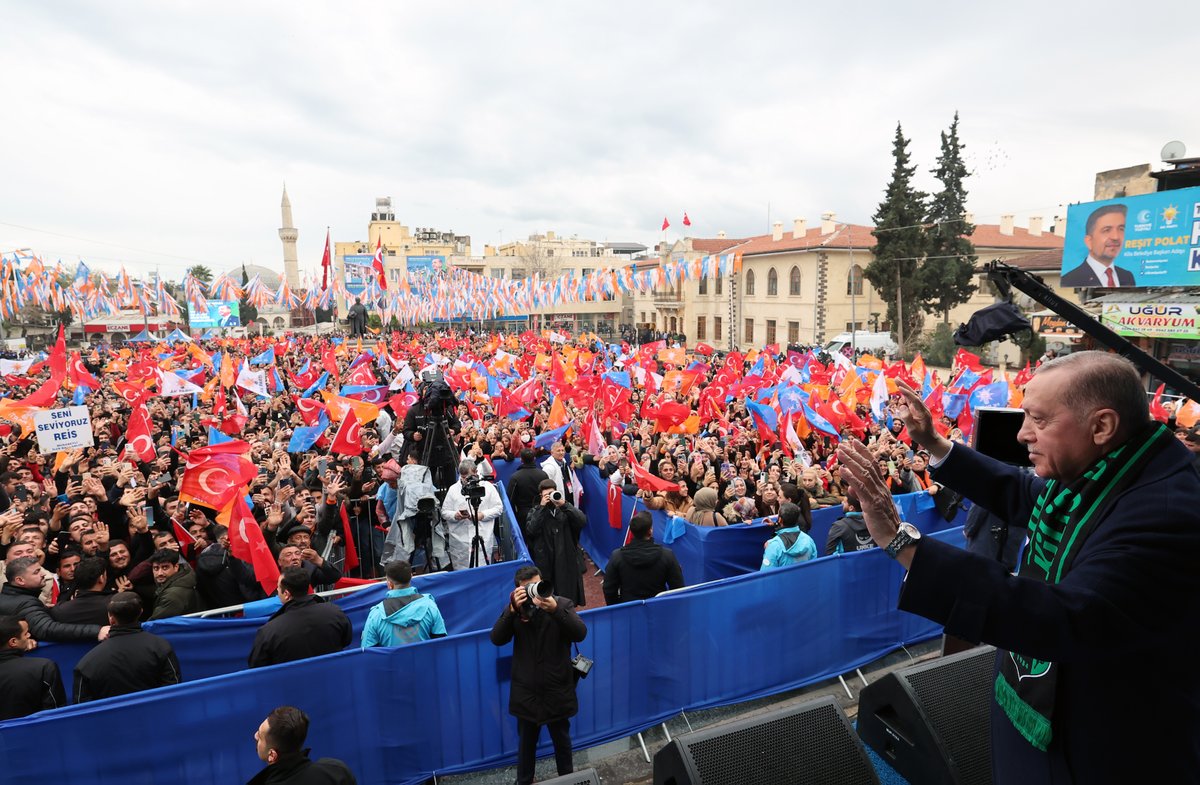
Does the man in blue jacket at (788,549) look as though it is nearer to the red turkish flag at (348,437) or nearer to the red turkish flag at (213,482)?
the red turkish flag at (213,482)

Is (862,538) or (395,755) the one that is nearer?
(395,755)

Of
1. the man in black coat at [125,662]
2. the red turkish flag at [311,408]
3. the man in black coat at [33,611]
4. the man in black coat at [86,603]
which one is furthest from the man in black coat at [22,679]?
the red turkish flag at [311,408]

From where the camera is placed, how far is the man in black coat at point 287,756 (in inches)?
118

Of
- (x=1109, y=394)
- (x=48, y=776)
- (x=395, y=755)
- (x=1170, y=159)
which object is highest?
(x=1170, y=159)

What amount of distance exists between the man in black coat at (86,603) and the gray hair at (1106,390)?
5.95m

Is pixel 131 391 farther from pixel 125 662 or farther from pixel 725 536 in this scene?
pixel 725 536

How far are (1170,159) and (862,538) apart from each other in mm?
27709

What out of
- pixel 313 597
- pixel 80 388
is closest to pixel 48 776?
pixel 313 597

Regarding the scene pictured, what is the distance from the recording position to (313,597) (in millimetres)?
4758

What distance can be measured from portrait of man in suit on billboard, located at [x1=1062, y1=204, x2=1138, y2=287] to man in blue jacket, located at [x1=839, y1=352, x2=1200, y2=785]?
100 ft

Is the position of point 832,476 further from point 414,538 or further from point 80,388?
point 80,388

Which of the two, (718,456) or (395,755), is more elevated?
(718,456)

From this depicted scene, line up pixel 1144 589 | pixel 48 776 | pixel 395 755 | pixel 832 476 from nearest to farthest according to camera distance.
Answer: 1. pixel 1144 589
2. pixel 48 776
3. pixel 395 755
4. pixel 832 476

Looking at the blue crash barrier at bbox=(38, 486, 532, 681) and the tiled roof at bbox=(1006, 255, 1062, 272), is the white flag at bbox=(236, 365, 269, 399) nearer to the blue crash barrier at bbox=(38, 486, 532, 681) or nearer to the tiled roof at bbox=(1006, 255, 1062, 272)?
the blue crash barrier at bbox=(38, 486, 532, 681)
